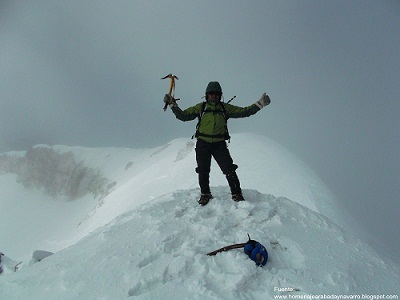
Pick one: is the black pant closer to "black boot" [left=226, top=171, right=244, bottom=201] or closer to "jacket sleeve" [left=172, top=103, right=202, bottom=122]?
"black boot" [left=226, top=171, right=244, bottom=201]

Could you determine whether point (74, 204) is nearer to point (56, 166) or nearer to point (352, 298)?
point (56, 166)

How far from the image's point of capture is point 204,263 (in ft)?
14.4

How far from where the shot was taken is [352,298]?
153 inches

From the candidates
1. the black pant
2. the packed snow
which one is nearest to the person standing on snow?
the black pant

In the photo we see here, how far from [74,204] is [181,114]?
5779cm

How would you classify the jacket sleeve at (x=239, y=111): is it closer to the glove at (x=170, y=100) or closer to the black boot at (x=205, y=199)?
the glove at (x=170, y=100)

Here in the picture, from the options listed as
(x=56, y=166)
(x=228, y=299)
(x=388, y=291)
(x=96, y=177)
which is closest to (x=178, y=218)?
(x=228, y=299)

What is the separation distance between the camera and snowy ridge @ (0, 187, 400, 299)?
3.93 meters

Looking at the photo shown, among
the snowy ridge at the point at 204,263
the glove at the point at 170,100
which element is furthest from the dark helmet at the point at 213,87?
the snowy ridge at the point at 204,263

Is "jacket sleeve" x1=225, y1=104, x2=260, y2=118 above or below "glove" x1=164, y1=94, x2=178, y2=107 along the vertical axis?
below

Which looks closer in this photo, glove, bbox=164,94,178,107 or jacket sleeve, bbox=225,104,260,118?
glove, bbox=164,94,178,107

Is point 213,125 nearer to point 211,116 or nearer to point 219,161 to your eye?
point 211,116

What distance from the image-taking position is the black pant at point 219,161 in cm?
700

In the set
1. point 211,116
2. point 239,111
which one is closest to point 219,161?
point 211,116
